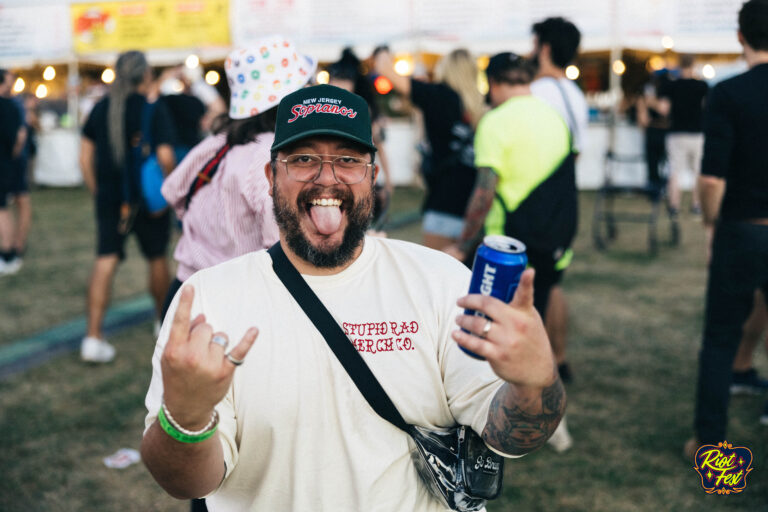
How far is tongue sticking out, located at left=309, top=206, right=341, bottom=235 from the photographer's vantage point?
1.76m

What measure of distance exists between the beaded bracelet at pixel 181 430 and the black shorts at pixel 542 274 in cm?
245

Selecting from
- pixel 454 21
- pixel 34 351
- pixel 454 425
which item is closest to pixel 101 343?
pixel 34 351

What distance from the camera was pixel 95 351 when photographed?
4980mm

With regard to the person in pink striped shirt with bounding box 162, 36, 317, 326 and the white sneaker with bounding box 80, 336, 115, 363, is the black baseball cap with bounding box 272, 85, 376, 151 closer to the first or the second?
the person in pink striped shirt with bounding box 162, 36, 317, 326

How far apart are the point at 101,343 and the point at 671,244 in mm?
6851

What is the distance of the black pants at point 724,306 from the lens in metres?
3.26

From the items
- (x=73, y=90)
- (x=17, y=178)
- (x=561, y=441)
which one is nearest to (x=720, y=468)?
(x=561, y=441)

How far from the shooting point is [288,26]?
1502 centimetres

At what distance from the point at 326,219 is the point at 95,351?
12.4ft

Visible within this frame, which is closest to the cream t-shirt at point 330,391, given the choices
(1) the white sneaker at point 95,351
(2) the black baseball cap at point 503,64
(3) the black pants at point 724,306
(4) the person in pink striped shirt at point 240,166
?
(4) the person in pink striped shirt at point 240,166

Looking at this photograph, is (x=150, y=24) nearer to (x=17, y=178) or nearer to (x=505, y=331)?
(x=17, y=178)

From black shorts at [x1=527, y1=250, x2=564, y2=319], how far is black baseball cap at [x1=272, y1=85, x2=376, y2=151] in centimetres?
202

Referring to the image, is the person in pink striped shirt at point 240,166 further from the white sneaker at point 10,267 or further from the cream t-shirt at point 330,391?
the white sneaker at point 10,267

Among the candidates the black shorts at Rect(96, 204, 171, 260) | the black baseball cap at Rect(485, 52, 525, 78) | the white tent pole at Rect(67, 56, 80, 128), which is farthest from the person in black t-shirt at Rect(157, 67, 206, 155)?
the white tent pole at Rect(67, 56, 80, 128)
